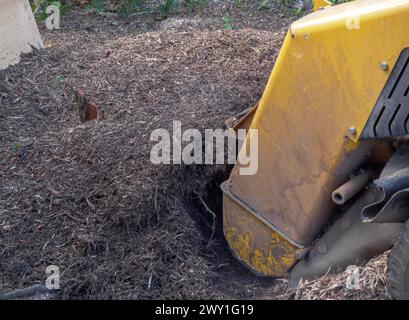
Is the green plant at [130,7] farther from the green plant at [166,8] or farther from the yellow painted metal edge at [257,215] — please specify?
the yellow painted metal edge at [257,215]

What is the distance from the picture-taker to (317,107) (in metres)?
3.13

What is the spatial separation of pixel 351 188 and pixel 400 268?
42cm

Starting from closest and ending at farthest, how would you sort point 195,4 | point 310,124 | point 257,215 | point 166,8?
1. point 310,124
2. point 257,215
3. point 166,8
4. point 195,4

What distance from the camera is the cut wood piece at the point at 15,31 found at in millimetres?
5430

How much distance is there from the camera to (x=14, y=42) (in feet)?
18.1

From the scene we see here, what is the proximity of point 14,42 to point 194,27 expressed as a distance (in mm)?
1584

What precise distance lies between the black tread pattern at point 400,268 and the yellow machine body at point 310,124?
0.44 meters

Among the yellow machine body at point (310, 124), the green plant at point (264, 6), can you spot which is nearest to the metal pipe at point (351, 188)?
the yellow machine body at point (310, 124)

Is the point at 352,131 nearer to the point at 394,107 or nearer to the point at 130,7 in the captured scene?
the point at 394,107

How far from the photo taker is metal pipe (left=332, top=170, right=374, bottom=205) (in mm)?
3154
